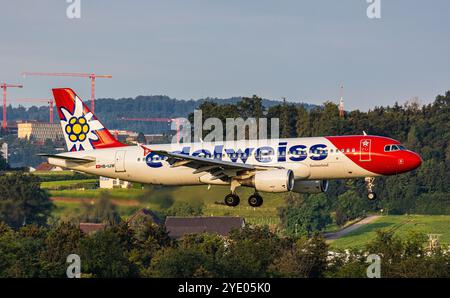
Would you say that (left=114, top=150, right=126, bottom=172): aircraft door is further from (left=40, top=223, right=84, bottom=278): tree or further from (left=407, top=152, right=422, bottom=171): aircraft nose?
(left=40, top=223, right=84, bottom=278): tree

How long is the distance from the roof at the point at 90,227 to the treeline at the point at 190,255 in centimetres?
74

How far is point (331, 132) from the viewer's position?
600ft

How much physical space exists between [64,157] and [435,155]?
112 m

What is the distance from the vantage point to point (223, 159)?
282 feet

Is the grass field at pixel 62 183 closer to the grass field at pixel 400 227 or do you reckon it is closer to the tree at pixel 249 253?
the tree at pixel 249 253

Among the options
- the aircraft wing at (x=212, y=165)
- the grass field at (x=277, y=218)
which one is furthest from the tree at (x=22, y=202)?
the aircraft wing at (x=212, y=165)

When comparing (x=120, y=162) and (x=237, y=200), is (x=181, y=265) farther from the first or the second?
(x=237, y=200)

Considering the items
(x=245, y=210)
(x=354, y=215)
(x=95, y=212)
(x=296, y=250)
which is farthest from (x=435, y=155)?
(x=95, y=212)

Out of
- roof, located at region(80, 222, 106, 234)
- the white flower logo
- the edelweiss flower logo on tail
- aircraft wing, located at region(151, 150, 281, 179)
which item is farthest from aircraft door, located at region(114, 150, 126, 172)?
roof, located at region(80, 222, 106, 234)

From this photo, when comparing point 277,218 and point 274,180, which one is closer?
point 274,180

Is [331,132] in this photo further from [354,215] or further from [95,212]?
[95,212]

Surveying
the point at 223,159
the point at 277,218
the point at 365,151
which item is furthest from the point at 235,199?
the point at 277,218

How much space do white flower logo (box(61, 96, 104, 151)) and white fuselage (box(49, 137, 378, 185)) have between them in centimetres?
189

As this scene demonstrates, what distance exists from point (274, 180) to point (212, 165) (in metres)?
4.39
